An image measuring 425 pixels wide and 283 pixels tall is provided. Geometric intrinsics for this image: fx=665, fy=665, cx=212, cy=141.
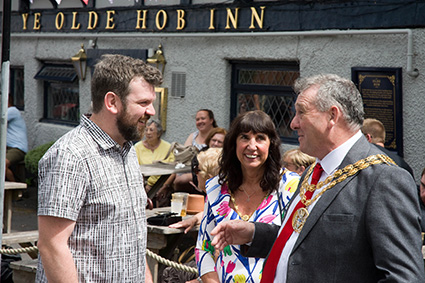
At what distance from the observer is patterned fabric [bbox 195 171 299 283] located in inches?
141

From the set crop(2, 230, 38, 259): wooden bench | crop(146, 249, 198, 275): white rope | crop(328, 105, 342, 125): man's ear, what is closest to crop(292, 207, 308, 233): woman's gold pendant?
crop(328, 105, 342, 125): man's ear

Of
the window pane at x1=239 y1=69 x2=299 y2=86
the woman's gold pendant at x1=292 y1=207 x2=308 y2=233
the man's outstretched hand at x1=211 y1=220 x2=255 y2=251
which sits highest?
the window pane at x1=239 y1=69 x2=299 y2=86

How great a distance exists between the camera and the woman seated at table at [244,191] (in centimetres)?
364

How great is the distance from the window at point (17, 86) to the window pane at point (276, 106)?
6275mm

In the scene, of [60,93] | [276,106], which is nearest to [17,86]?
[60,93]

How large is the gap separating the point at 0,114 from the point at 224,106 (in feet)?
17.4

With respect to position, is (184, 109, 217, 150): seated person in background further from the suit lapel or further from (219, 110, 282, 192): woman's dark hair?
the suit lapel

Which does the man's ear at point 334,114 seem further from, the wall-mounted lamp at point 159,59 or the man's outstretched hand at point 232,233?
the wall-mounted lamp at point 159,59

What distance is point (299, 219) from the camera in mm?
2523

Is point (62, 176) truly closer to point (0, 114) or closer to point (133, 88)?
point (133, 88)

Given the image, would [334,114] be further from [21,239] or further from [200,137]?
[200,137]

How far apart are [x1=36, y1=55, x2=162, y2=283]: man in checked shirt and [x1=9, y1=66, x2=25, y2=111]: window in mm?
11866

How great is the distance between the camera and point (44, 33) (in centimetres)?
1292

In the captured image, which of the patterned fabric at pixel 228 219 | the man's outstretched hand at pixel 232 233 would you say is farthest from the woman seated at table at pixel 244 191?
the man's outstretched hand at pixel 232 233
